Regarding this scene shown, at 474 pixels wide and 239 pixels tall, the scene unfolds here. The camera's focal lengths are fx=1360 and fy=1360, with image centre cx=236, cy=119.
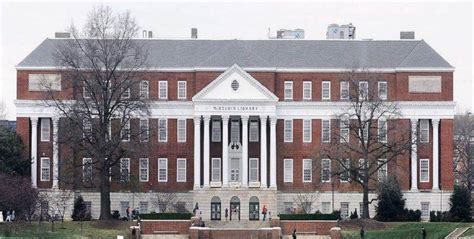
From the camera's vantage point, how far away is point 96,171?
118 metres

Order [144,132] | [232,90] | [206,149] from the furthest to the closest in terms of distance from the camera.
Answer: [206,149] → [232,90] → [144,132]

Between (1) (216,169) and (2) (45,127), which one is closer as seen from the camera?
(1) (216,169)

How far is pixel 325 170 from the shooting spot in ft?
395

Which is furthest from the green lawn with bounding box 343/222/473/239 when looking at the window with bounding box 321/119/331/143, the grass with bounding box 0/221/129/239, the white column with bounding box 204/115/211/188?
the white column with bounding box 204/115/211/188

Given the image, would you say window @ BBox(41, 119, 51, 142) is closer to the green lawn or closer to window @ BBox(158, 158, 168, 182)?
window @ BBox(158, 158, 168, 182)

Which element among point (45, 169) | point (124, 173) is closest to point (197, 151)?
point (124, 173)

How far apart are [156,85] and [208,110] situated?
6.06 m

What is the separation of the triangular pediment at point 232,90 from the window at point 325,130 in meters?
5.78

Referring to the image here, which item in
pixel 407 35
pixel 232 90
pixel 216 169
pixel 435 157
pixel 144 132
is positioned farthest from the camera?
pixel 407 35

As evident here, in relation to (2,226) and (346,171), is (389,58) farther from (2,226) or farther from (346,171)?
(2,226)

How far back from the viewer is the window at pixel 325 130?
127 m

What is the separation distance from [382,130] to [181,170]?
2012 cm

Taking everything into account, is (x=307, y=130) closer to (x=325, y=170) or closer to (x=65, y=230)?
(x=325, y=170)

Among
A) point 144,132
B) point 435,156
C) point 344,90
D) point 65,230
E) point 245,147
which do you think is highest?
point 344,90
